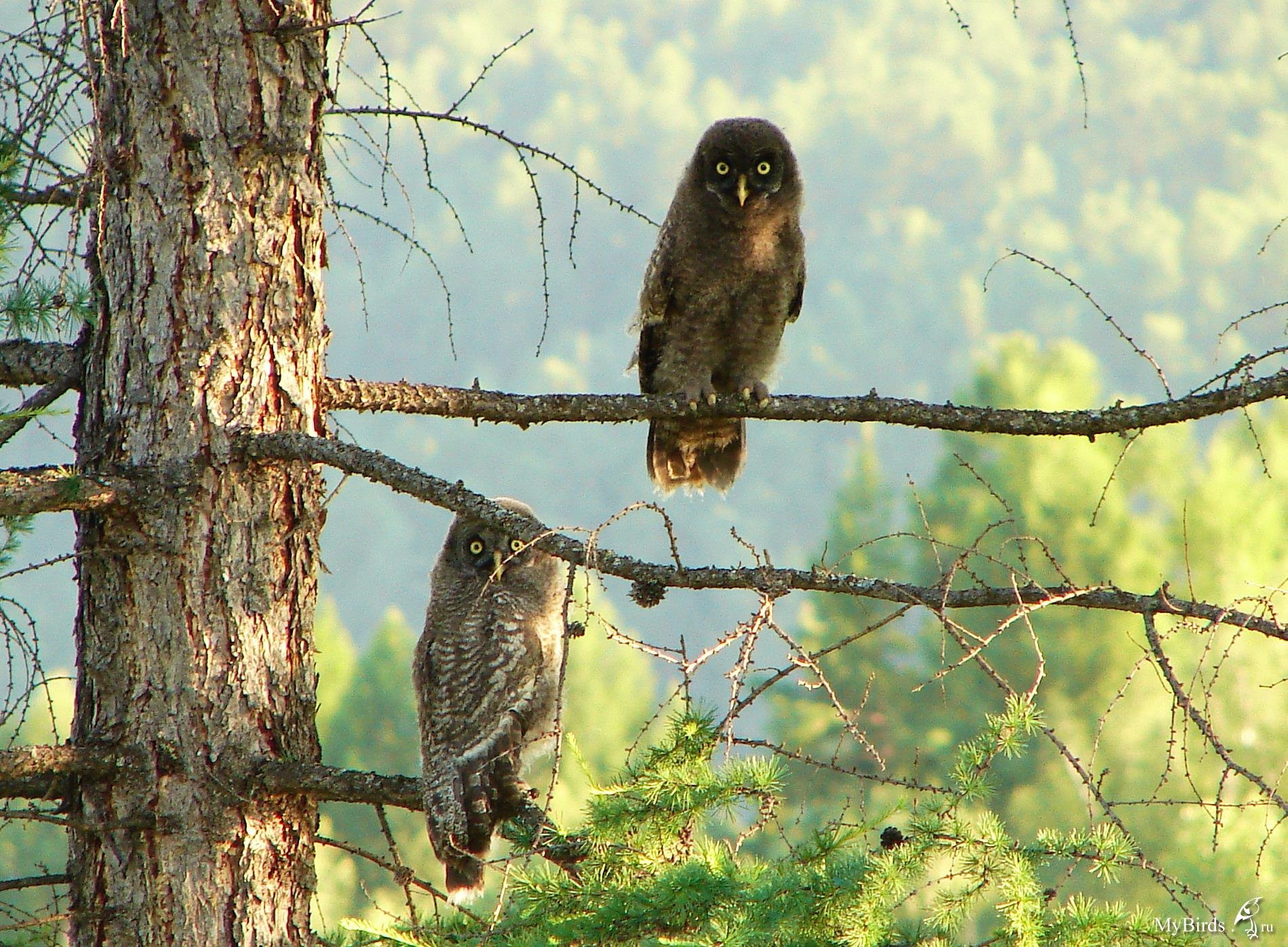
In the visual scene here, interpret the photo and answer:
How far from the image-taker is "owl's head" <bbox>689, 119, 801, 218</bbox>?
5293 millimetres

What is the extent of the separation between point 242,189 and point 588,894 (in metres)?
1.97

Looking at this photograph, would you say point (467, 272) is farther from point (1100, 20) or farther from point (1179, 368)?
point (1100, 20)

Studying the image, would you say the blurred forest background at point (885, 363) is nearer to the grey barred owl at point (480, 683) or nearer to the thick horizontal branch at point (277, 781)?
the thick horizontal branch at point (277, 781)

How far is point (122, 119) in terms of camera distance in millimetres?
3223

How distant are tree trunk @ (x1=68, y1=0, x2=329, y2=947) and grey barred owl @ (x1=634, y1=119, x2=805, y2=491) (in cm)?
227

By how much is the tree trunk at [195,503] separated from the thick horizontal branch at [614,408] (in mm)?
199

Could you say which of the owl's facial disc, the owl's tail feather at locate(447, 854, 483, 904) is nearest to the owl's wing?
the owl's facial disc

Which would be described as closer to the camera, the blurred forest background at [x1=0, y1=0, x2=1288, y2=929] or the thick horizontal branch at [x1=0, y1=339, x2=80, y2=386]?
the thick horizontal branch at [x1=0, y1=339, x2=80, y2=386]

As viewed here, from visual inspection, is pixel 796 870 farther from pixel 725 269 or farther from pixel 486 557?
pixel 725 269

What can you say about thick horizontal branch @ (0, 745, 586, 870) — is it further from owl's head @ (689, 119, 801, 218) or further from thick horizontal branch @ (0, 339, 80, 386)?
owl's head @ (689, 119, 801, 218)

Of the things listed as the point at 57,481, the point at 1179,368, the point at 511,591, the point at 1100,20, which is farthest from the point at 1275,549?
the point at 1100,20

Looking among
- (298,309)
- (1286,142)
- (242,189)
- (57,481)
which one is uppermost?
(1286,142)

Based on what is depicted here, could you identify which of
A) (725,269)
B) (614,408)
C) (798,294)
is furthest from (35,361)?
(798,294)

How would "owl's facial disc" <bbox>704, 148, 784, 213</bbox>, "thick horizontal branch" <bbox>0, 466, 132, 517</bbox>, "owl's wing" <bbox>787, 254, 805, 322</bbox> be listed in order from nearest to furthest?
"thick horizontal branch" <bbox>0, 466, 132, 517</bbox>
"owl's facial disc" <bbox>704, 148, 784, 213</bbox>
"owl's wing" <bbox>787, 254, 805, 322</bbox>
